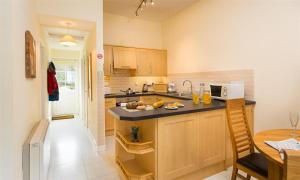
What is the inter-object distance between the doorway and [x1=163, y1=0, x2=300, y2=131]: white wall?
4.70 metres

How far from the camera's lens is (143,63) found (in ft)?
14.7

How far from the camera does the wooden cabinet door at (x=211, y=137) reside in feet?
7.12

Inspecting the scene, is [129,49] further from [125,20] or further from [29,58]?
[29,58]

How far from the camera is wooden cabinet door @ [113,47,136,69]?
4.11m

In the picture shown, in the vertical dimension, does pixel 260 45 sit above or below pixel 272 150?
above

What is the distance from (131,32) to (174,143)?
344cm

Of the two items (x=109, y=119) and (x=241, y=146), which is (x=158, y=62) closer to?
(x=109, y=119)

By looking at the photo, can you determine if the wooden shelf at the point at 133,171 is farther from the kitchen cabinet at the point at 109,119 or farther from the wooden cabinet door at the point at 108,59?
the wooden cabinet door at the point at 108,59

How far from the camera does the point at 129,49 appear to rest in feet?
14.1

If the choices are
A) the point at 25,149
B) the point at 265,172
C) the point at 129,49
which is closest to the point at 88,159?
the point at 25,149

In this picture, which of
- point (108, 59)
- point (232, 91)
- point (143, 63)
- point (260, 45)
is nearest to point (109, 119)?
point (108, 59)

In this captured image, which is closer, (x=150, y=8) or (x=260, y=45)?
(x=260, y=45)

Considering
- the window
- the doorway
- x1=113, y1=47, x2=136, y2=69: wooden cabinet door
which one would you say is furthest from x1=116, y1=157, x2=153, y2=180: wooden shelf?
the window

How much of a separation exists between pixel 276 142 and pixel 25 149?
2021 millimetres
